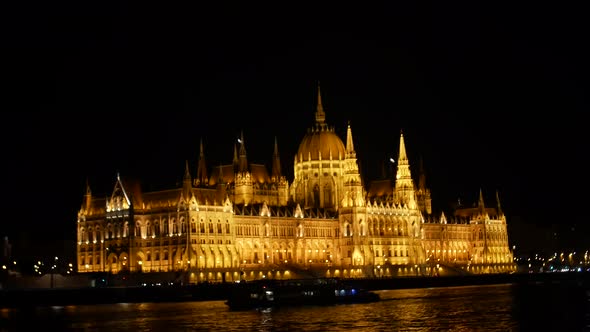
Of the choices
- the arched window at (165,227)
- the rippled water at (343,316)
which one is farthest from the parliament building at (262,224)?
the rippled water at (343,316)

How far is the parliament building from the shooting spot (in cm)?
15975

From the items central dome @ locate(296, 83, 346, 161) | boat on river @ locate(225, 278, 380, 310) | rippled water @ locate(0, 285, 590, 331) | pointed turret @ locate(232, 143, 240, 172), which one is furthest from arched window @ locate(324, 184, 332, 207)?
boat on river @ locate(225, 278, 380, 310)

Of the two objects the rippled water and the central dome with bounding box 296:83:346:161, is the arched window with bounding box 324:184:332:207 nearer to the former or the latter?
the central dome with bounding box 296:83:346:161

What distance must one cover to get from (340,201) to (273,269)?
84.8 ft

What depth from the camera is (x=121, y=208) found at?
163 m

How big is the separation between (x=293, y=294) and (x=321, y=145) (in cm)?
8126

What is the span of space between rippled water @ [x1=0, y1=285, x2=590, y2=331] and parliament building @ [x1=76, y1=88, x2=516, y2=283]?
36.6 metres

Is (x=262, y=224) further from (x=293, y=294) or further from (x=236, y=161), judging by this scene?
(x=293, y=294)

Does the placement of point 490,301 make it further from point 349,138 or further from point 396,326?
point 349,138

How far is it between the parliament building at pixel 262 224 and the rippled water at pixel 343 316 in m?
36.6

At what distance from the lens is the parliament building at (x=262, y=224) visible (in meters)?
160

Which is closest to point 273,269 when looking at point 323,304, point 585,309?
point 323,304

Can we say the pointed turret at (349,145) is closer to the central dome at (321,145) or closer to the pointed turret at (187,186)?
the central dome at (321,145)

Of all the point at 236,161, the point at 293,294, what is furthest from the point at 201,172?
the point at 293,294
